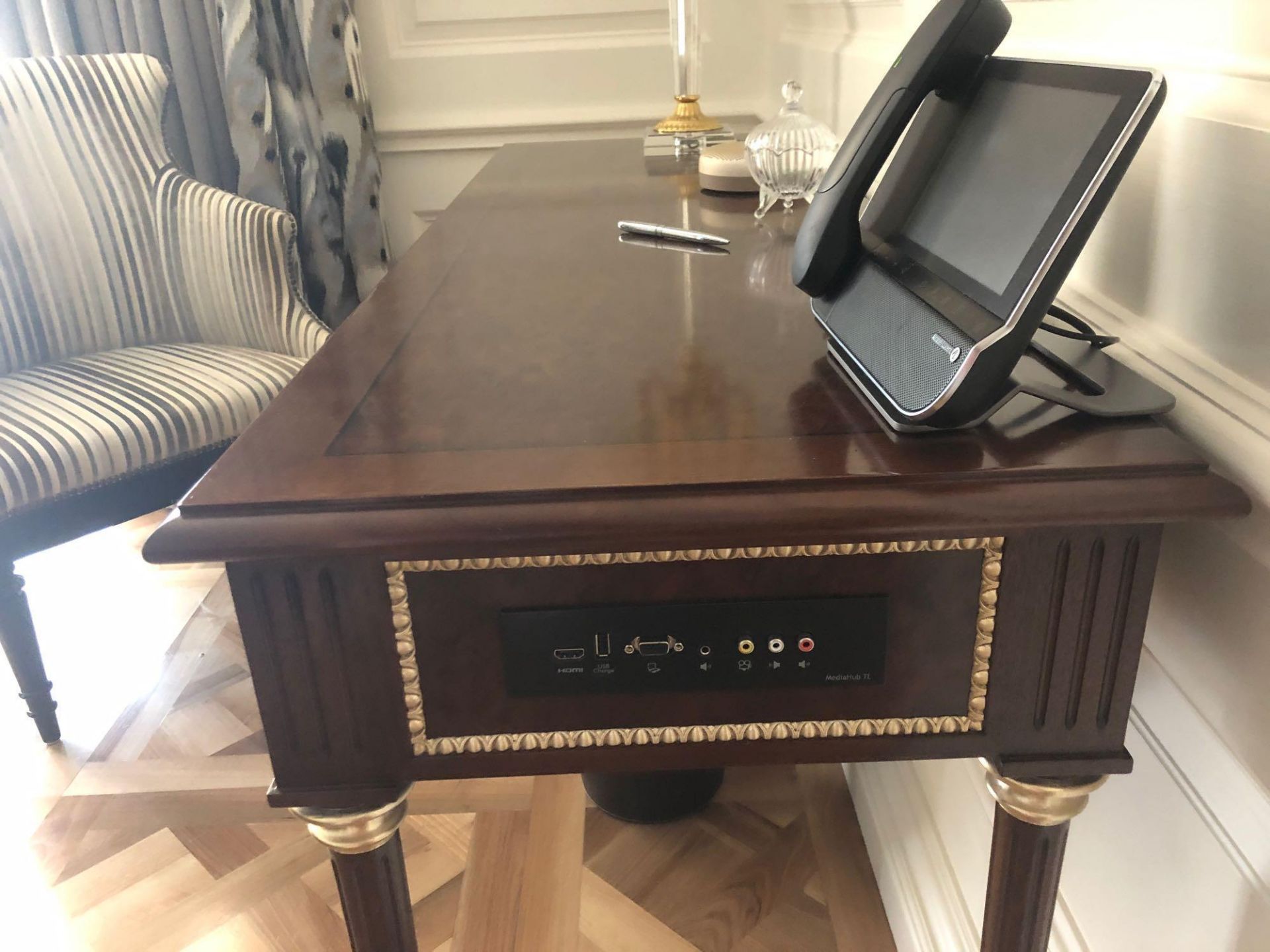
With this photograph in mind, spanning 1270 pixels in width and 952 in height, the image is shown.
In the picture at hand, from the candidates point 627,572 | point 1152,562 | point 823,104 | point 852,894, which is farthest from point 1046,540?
point 823,104

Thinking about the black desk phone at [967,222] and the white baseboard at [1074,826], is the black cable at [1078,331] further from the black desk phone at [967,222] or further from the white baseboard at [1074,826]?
the white baseboard at [1074,826]

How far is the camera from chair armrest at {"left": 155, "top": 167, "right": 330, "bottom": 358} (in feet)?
4.21

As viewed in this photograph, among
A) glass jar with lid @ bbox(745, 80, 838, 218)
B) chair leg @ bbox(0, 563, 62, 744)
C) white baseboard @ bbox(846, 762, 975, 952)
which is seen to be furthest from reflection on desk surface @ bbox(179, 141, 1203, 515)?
chair leg @ bbox(0, 563, 62, 744)

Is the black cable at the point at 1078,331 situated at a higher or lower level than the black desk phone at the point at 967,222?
lower

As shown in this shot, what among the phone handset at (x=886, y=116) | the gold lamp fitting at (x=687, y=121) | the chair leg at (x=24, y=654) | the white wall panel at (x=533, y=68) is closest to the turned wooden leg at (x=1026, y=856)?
the phone handset at (x=886, y=116)

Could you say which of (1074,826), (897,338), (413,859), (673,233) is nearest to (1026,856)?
(1074,826)

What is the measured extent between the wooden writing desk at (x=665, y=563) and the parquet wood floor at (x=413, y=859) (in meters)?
0.50

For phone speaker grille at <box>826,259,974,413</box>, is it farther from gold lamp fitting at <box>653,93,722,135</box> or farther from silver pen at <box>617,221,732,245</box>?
gold lamp fitting at <box>653,93,722,135</box>

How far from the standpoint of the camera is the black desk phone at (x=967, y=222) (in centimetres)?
36

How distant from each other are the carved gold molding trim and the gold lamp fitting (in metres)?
0.94

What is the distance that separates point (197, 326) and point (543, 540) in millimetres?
1211

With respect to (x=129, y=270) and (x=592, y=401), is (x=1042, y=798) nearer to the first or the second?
(x=592, y=401)

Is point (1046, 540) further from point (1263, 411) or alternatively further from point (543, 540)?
point (543, 540)

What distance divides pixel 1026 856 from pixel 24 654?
117 cm
